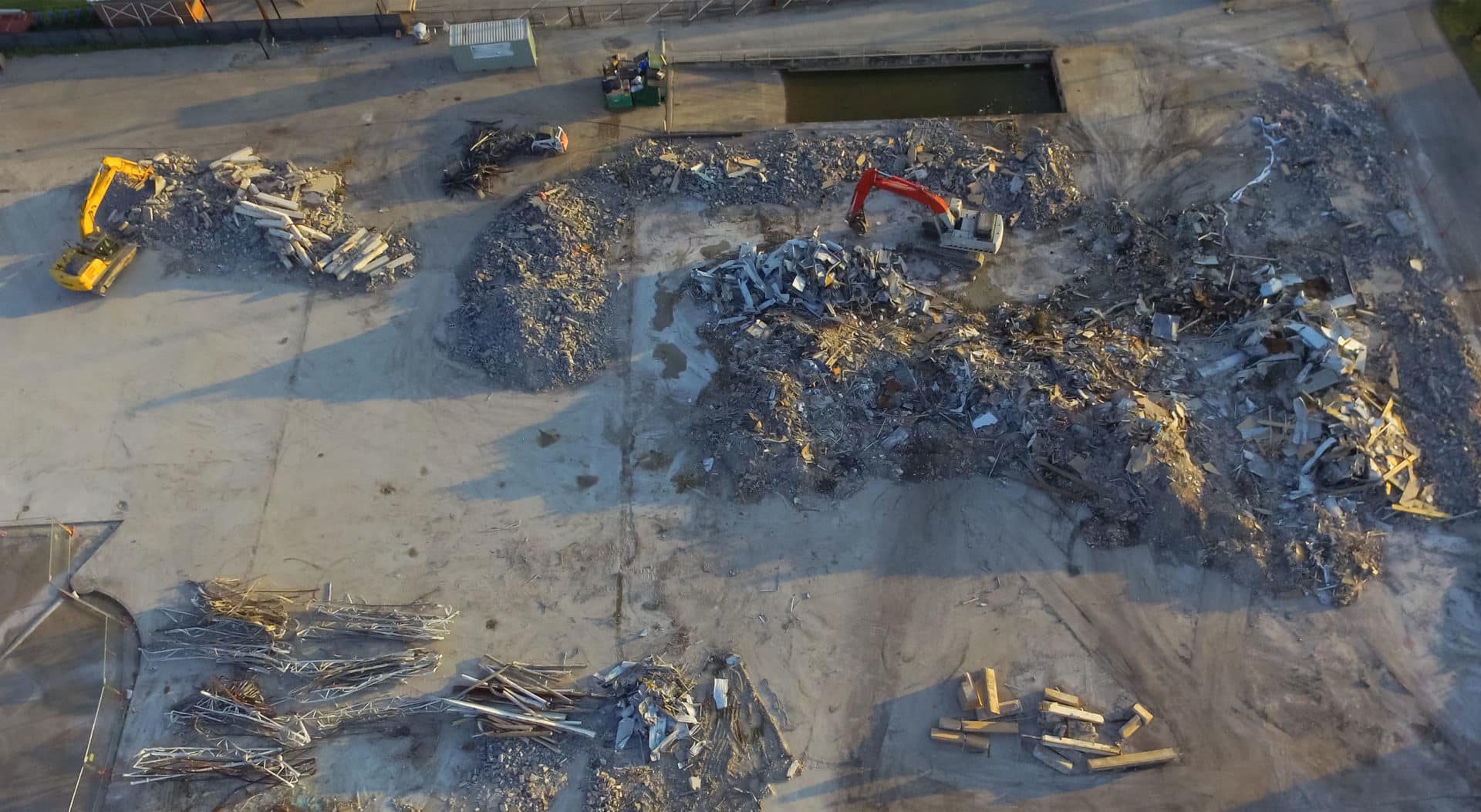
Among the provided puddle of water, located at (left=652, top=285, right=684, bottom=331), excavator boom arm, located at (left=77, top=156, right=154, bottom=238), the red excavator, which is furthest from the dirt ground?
the red excavator

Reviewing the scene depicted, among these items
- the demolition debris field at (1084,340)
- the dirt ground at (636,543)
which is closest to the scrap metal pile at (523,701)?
the dirt ground at (636,543)

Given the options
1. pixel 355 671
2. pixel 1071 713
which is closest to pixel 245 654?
pixel 355 671

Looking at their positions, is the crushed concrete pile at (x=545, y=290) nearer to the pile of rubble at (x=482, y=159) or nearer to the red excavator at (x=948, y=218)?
the pile of rubble at (x=482, y=159)

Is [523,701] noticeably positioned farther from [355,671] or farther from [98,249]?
[98,249]

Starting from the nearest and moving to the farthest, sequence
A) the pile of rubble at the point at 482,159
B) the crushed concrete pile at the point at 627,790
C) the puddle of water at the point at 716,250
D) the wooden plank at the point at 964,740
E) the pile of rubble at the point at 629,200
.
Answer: the crushed concrete pile at the point at 627,790, the wooden plank at the point at 964,740, the pile of rubble at the point at 629,200, the puddle of water at the point at 716,250, the pile of rubble at the point at 482,159

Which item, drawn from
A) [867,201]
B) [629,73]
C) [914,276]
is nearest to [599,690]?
[914,276]

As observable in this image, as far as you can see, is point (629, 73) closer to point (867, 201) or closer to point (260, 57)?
point (867, 201)
